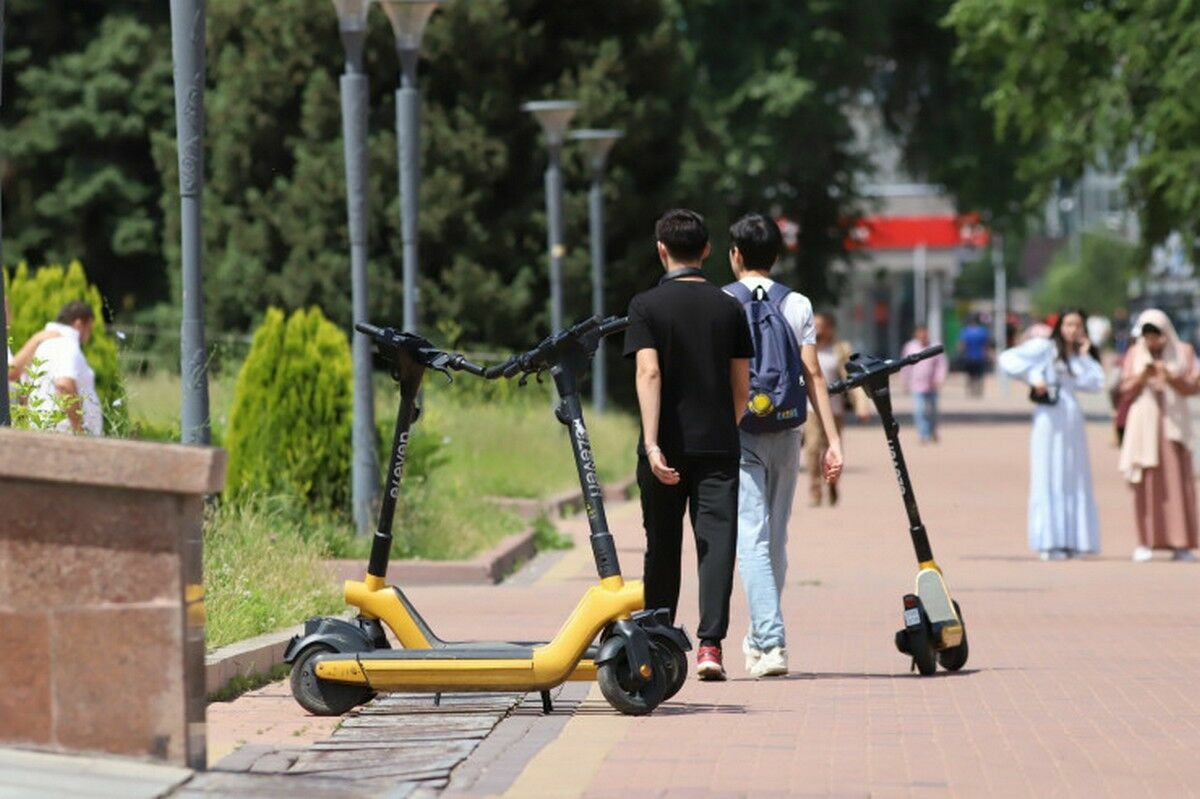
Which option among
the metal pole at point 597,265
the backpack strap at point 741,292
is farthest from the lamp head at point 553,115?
the backpack strap at point 741,292

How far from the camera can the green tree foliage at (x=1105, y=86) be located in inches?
1106

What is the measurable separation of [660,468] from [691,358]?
453 millimetres

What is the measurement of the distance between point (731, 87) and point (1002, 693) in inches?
1420

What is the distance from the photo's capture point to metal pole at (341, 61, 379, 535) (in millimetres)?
17156

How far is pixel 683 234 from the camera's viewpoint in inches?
413

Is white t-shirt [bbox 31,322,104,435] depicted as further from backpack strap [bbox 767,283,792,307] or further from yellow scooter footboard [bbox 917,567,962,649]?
yellow scooter footboard [bbox 917,567,962,649]

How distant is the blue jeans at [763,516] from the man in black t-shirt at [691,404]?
335mm

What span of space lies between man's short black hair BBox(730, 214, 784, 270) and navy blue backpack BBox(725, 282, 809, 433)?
0.26 m

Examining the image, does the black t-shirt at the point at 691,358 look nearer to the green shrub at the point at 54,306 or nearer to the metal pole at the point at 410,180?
the metal pole at the point at 410,180

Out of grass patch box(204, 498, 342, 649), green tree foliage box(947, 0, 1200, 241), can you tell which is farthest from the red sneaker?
green tree foliage box(947, 0, 1200, 241)

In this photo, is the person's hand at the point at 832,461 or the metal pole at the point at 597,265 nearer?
the person's hand at the point at 832,461

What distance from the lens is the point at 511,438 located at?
1074 inches

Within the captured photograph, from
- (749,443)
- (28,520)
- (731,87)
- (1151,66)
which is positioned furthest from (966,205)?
(28,520)

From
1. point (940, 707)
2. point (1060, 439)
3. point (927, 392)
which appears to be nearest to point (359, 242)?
point (1060, 439)
